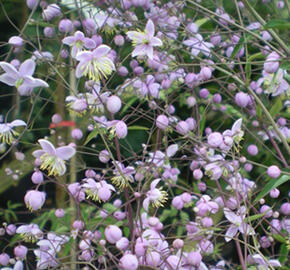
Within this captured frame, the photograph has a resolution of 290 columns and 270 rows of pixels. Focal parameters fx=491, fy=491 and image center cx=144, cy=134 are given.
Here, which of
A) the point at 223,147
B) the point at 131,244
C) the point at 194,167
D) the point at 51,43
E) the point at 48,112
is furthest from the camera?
the point at 48,112

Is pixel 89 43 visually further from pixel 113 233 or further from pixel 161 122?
pixel 113 233

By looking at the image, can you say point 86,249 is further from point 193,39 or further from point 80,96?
point 193,39

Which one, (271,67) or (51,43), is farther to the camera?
(51,43)

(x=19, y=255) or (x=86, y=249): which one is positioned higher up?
(x=86, y=249)

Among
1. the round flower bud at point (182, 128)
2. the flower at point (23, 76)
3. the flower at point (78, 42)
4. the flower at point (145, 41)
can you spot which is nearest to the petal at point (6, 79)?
the flower at point (23, 76)

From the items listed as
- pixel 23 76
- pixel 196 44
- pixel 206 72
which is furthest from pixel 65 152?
pixel 196 44

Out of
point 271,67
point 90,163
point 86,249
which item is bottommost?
point 90,163

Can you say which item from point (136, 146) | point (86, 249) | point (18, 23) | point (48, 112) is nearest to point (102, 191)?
point (86, 249)

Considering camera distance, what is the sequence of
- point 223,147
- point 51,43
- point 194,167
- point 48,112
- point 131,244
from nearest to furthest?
point 131,244, point 223,147, point 194,167, point 51,43, point 48,112
